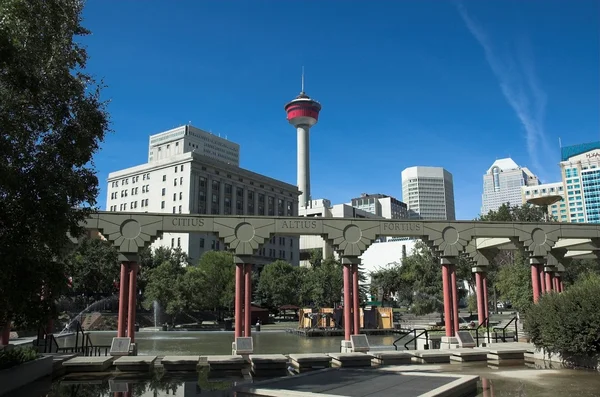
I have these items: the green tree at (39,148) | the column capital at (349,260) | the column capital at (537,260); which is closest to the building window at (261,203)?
the column capital at (537,260)

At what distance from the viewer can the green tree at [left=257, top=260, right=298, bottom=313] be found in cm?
7319

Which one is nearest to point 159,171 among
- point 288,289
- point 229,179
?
point 229,179

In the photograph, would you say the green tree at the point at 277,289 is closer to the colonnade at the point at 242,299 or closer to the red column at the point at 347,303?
the red column at the point at 347,303

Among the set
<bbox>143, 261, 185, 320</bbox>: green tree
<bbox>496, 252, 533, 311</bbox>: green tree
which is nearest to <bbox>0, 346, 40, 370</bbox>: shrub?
<bbox>496, 252, 533, 311</bbox>: green tree

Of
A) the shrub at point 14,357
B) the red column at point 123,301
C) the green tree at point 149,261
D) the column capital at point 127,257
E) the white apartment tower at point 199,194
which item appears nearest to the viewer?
the shrub at point 14,357

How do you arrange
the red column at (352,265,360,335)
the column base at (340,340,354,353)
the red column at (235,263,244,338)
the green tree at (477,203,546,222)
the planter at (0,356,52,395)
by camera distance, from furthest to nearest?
the green tree at (477,203,546,222)
the red column at (352,265,360,335)
the column base at (340,340,354,353)
the red column at (235,263,244,338)
the planter at (0,356,52,395)

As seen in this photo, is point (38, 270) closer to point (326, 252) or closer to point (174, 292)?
point (174, 292)

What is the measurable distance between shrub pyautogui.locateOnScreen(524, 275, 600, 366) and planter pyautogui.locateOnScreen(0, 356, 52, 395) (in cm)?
1685

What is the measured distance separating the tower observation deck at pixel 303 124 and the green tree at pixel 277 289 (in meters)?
107

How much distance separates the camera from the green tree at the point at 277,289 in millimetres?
73188

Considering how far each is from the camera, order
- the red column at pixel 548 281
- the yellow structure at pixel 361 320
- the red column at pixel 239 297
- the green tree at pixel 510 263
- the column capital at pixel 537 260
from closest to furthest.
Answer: the red column at pixel 239 297 → the column capital at pixel 537 260 → the red column at pixel 548 281 → the green tree at pixel 510 263 → the yellow structure at pixel 361 320

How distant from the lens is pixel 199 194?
101750 mm

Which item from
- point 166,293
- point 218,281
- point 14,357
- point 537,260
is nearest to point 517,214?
point 218,281

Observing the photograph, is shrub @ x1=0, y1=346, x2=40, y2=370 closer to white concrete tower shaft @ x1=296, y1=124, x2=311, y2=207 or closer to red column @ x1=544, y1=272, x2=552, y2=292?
red column @ x1=544, y1=272, x2=552, y2=292
